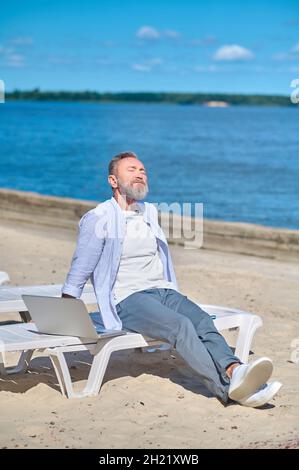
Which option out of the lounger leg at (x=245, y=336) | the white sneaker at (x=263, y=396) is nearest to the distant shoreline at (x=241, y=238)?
the lounger leg at (x=245, y=336)

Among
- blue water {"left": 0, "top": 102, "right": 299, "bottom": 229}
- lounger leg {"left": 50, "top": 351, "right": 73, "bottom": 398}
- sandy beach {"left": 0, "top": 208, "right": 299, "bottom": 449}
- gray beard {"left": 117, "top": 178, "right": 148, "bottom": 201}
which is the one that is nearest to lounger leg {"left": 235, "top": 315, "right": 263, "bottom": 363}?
sandy beach {"left": 0, "top": 208, "right": 299, "bottom": 449}

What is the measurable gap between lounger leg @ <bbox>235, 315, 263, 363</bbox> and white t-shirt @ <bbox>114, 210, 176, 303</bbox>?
1.85 feet

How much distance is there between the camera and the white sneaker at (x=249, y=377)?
17.5ft

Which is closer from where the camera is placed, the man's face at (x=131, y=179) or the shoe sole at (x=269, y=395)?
the shoe sole at (x=269, y=395)

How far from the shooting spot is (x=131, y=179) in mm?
6180

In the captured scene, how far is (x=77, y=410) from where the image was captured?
5.55 meters

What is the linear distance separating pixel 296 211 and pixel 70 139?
→ 53588 millimetres

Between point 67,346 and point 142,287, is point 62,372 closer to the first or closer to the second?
point 67,346

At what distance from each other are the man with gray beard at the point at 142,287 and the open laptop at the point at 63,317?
21 centimetres

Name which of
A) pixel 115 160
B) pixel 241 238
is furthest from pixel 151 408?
pixel 241 238

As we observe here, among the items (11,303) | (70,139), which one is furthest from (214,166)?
(11,303)

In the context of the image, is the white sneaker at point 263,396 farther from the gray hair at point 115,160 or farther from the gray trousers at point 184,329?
the gray hair at point 115,160

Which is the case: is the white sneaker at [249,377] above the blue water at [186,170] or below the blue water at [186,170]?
above
